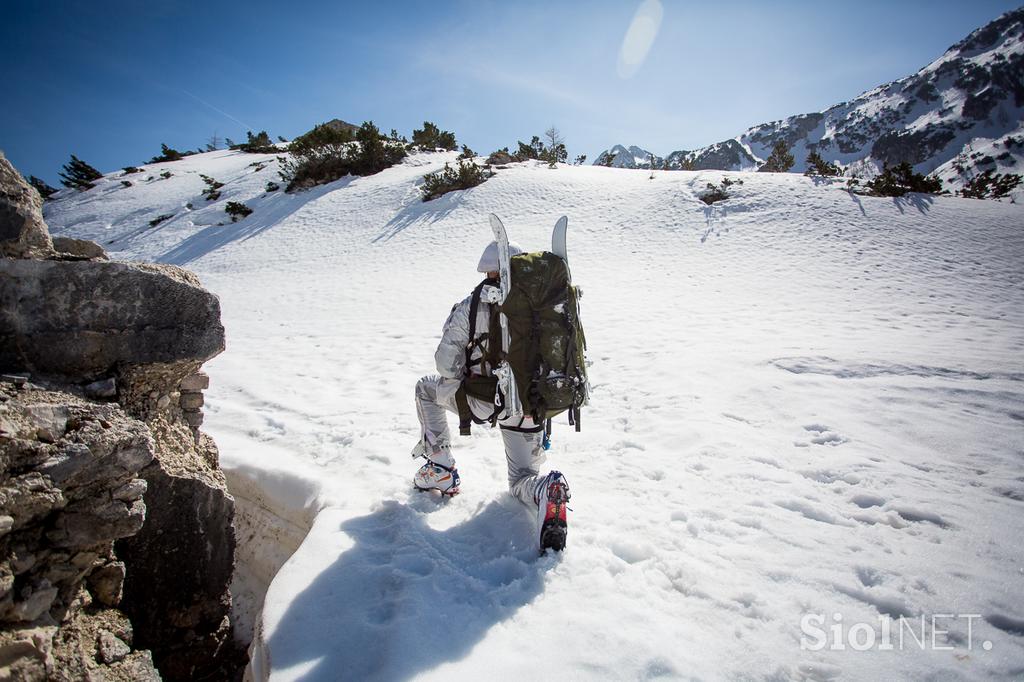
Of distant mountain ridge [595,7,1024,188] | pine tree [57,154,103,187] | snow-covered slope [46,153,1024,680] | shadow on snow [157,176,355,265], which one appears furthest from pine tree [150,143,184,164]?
distant mountain ridge [595,7,1024,188]

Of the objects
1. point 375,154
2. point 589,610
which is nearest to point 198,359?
point 589,610

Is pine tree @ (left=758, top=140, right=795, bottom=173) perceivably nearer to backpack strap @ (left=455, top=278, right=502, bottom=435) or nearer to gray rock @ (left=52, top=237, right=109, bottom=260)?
backpack strap @ (left=455, top=278, right=502, bottom=435)

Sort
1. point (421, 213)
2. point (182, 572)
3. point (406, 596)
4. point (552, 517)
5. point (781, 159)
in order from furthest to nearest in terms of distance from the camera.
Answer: point (781, 159)
point (421, 213)
point (182, 572)
point (552, 517)
point (406, 596)

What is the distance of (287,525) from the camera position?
3.34 metres

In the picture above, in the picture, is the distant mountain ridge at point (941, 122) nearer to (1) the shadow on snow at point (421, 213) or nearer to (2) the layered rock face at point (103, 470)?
(1) the shadow on snow at point (421, 213)

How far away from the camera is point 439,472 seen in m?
3.09

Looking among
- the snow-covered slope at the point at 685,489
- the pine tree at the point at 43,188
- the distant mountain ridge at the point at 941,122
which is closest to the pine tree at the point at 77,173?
the pine tree at the point at 43,188

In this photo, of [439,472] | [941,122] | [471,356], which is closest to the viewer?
[471,356]

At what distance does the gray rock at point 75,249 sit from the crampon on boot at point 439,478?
2.32m

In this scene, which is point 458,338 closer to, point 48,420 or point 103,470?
point 103,470

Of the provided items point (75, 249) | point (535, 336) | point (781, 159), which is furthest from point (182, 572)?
point (781, 159)

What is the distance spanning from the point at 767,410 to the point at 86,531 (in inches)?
203

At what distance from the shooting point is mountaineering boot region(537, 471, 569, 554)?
2438 millimetres

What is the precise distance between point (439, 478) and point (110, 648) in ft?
5.91
